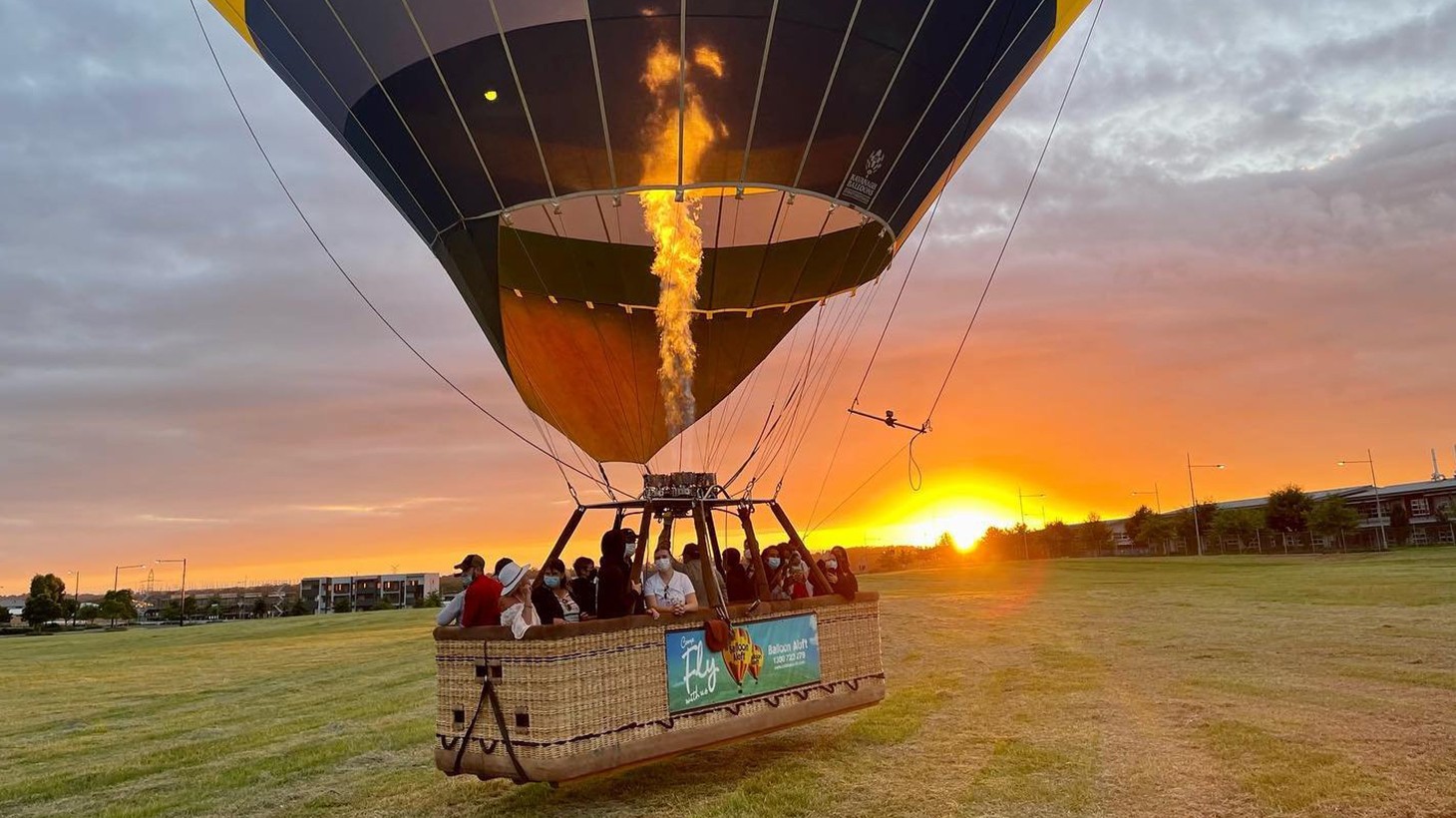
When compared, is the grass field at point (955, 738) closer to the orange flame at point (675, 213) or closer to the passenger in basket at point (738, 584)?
the passenger in basket at point (738, 584)

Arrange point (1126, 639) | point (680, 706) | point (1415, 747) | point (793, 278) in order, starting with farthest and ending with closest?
point (1126, 639)
point (793, 278)
point (1415, 747)
point (680, 706)

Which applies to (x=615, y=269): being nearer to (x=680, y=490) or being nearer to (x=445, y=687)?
(x=680, y=490)

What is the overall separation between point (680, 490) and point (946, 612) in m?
16.8

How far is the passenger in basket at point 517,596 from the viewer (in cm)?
620

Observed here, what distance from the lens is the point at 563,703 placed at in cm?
599

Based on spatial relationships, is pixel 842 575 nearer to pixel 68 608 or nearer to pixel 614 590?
pixel 614 590

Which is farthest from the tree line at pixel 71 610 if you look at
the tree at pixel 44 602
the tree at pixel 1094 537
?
the tree at pixel 1094 537

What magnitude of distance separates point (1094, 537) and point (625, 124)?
3079 inches

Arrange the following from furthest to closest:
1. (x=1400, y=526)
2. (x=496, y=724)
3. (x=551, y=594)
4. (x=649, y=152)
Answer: (x=1400, y=526)
(x=649, y=152)
(x=551, y=594)
(x=496, y=724)

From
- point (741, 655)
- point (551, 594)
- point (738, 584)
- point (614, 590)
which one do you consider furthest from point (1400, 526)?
point (551, 594)

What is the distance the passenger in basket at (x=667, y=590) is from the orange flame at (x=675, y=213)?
412 centimetres

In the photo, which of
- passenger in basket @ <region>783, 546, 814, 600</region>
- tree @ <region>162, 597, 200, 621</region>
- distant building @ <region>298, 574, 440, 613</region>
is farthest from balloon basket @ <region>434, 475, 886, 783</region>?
distant building @ <region>298, 574, 440, 613</region>

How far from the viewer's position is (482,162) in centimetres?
944

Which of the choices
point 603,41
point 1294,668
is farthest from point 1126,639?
point 603,41
